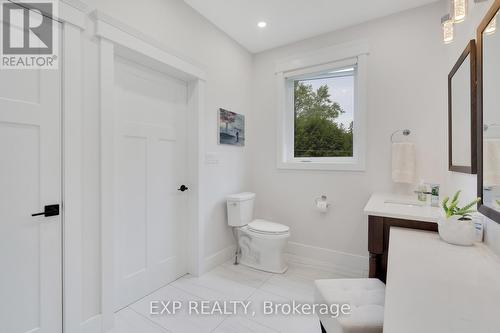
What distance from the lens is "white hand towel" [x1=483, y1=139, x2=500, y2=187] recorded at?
104cm

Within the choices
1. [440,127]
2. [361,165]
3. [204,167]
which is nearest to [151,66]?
[204,167]

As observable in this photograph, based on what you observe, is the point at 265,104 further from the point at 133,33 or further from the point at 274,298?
the point at 274,298

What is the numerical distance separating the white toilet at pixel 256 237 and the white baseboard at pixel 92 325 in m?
1.41

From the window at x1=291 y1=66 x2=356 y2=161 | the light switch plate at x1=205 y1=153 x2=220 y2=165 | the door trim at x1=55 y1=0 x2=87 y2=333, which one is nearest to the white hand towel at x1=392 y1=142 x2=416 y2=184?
the window at x1=291 y1=66 x2=356 y2=161

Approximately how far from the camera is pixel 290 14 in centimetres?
231

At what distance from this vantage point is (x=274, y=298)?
199 centimetres

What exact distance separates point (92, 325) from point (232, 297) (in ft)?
3.33

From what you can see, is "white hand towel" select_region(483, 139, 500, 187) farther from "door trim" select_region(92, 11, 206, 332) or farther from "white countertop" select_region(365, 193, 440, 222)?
"door trim" select_region(92, 11, 206, 332)

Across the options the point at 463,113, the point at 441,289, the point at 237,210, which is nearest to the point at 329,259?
the point at 237,210

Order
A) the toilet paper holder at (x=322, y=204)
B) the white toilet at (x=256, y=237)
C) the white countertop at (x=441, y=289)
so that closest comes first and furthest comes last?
the white countertop at (x=441, y=289), the white toilet at (x=256, y=237), the toilet paper holder at (x=322, y=204)

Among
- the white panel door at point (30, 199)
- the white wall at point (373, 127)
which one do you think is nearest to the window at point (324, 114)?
the white wall at point (373, 127)

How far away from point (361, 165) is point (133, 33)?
239cm

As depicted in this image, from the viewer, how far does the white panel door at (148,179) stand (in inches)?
72.6

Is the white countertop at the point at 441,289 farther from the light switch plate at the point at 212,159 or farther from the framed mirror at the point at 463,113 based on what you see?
the light switch plate at the point at 212,159
